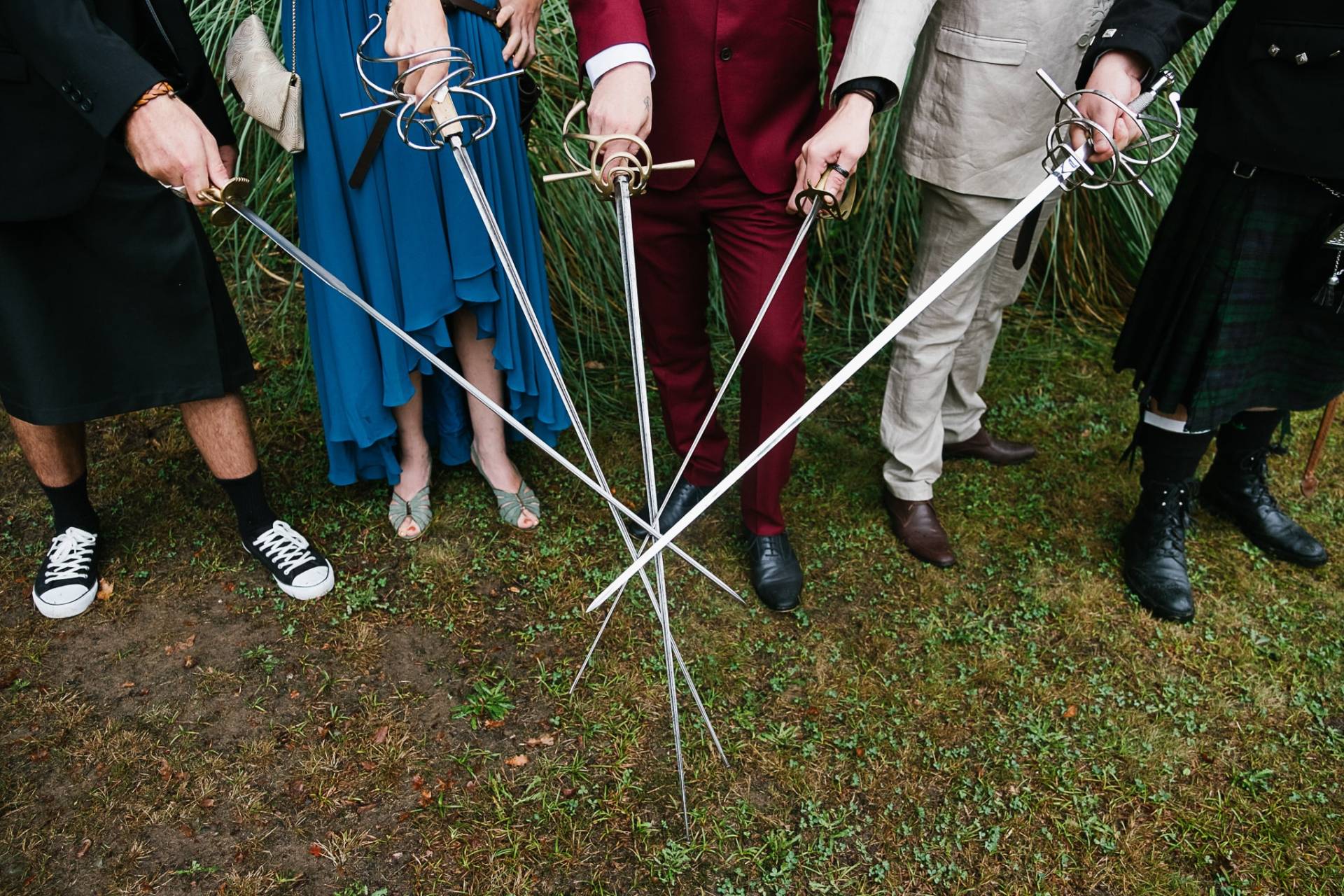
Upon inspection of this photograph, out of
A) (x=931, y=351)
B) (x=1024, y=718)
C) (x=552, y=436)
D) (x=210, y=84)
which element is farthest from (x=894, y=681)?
(x=210, y=84)

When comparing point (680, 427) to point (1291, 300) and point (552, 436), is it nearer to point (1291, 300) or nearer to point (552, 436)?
point (552, 436)

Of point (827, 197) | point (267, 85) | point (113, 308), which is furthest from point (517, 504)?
point (827, 197)

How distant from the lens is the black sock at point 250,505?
245 cm

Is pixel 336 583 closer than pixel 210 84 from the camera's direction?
No

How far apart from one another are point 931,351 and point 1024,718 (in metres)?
0.95

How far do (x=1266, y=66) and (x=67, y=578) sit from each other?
3.05 m

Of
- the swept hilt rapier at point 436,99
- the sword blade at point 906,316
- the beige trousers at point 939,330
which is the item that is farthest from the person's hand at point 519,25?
the sword blade at point 906,316

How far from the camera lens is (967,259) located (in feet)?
4.66

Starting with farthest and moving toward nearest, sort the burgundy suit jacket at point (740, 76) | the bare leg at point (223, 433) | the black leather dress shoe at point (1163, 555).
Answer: the black leather dress shoe at point (1163, 555), the bare leg at point (223, 433), the burgundy suit jacket at point (740, 76)

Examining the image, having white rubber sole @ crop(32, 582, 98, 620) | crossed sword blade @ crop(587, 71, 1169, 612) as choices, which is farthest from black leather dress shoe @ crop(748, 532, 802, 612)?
white rubber sole @ crop(32, 582, 98, 620)

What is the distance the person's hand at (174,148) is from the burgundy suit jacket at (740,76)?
0.73 m

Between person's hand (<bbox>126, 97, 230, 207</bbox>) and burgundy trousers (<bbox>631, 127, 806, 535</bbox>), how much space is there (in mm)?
925

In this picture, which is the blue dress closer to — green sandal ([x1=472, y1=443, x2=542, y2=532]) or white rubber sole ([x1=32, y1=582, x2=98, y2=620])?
green sandal ([x1=472, y1=443, x2=542, y2=532])

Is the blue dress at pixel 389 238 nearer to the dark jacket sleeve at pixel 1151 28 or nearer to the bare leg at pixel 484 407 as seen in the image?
the bare leg at pixel 484 407
